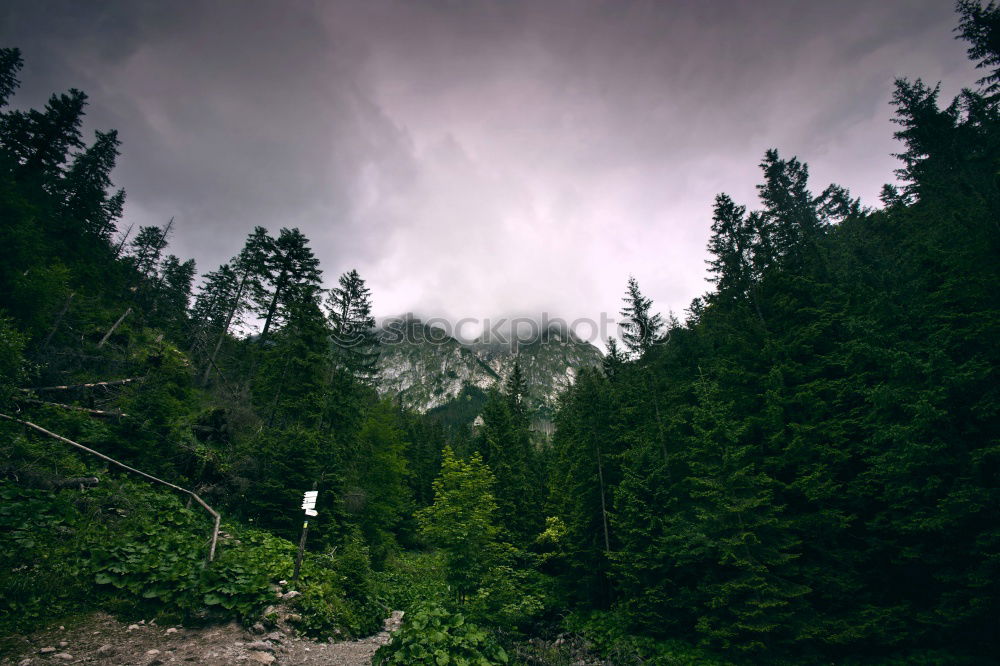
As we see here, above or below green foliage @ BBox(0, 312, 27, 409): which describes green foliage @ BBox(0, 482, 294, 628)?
below

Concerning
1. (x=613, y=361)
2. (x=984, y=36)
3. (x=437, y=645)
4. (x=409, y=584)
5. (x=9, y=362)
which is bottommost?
(x=409, y=584)

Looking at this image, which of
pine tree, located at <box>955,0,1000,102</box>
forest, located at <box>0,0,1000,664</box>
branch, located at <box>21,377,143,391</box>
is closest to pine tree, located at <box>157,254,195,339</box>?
forest, located at <box>0,0,1000,664</box>

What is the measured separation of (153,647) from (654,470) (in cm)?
1718

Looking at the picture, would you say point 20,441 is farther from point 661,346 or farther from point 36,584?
point 661,346

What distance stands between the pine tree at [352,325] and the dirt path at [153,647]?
15294 millimetres

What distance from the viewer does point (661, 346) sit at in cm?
2141

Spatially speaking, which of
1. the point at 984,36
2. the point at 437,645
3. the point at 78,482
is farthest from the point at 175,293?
the point at 984,36

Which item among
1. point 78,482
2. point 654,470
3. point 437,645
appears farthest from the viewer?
point 654,470

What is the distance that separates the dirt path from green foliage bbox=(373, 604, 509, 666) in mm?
2542

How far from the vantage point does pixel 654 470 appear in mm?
16719

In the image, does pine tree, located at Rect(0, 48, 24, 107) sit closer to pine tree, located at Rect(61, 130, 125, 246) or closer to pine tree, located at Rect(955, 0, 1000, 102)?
pine tree, located at Rect(61, 130, 125, 246)

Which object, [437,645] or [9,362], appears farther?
[9,362]

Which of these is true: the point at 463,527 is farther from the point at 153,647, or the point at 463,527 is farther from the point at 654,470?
the point at 654,470

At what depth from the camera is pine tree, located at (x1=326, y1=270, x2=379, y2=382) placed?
23438 millimetres
